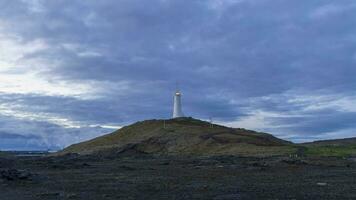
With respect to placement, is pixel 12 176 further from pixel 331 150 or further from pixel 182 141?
pixel 182 141

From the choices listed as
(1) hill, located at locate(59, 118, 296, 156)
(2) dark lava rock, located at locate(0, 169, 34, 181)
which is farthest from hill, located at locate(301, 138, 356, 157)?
(2) dark lava rock, located at locate(0, 169, 34, 181)

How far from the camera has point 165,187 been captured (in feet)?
102

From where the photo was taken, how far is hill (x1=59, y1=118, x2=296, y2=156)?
285ft

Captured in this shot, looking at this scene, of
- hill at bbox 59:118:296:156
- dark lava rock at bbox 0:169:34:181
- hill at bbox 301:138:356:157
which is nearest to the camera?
dark lava rock at bbox 0:169:34:181

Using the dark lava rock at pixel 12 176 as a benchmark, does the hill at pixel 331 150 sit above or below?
above

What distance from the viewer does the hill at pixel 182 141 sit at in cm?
8694

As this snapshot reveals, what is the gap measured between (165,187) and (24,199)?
25.6 ft

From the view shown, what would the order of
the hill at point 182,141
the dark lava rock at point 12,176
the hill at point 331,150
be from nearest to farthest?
the dark lava rock at point 12,176 < the hill at point 331,150 < the hill at point 182,141

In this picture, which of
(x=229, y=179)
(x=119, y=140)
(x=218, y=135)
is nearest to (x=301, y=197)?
(x=229, y=179)

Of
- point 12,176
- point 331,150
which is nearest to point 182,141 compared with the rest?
point 331,150

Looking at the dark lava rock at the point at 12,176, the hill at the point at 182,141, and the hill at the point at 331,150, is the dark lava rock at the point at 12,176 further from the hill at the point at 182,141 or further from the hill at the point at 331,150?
the hill at the point at 331,150

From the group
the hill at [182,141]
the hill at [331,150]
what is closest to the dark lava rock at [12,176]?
the hill at [182,141]

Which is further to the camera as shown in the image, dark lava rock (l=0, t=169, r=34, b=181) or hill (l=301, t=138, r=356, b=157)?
hill (l=301, t=138, r=356, b=157)

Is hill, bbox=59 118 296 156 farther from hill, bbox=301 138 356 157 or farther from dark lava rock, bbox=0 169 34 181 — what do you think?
dark lava rock, bbox=0 169 34 181
